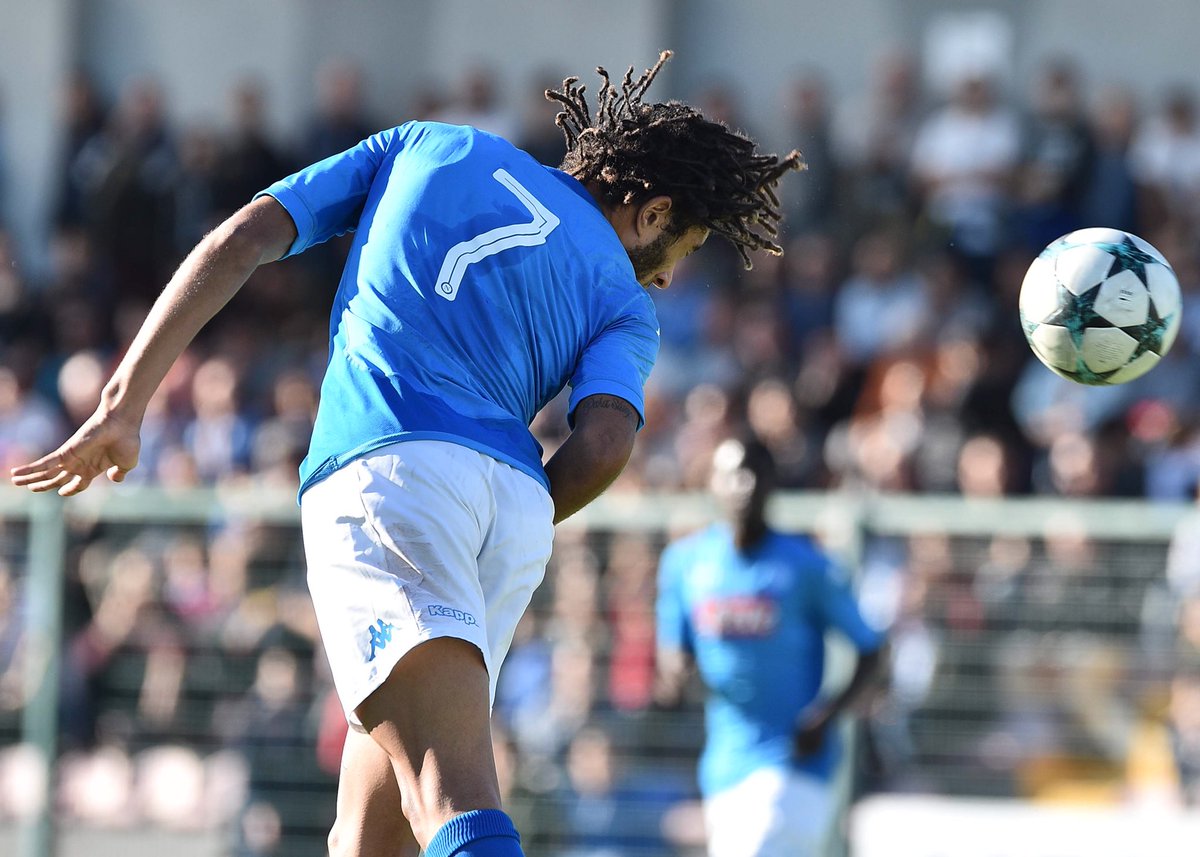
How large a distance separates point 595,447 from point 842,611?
3977 mm

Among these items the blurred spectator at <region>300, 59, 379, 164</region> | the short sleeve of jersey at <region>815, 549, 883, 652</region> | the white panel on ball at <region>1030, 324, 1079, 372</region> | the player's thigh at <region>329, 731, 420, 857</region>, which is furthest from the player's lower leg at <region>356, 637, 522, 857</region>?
the blurred spectator at <region>300, 59, 379, 164</region>

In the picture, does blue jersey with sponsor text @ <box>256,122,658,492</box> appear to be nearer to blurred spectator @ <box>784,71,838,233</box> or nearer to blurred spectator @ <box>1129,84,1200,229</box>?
blurred spectator @ <box>784,71,838,233</box>

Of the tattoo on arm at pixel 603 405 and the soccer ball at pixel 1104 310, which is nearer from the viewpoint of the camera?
the tattoo on arm at pixel 603 405

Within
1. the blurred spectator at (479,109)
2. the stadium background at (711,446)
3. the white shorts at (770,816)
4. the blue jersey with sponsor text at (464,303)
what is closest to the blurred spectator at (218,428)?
the stadium background at (711,446)

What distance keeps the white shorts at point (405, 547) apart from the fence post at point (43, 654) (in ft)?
18.7

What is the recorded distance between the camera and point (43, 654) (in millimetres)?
8820

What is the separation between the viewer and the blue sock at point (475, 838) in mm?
3188

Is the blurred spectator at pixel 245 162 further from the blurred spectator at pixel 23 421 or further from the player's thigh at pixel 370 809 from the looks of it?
the player's thigh at pixel 370 809

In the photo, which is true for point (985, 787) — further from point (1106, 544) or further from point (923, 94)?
point (923, 94)

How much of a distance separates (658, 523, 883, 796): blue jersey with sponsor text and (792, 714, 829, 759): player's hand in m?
0.08

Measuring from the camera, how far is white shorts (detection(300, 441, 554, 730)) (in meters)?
3.34

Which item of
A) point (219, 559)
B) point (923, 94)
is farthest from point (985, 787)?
point (923, 94)

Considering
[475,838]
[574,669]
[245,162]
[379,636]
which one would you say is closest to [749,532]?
[574,669]

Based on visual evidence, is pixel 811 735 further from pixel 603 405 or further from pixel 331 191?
pixel 331 191
